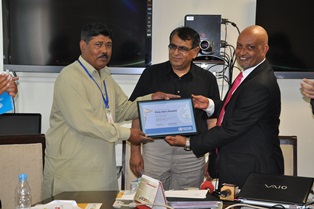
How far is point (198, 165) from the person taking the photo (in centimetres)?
364

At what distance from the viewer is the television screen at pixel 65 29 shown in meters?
4.23

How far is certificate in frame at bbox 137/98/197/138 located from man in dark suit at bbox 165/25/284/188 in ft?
0.89

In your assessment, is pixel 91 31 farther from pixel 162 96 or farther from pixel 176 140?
pixel 176 140

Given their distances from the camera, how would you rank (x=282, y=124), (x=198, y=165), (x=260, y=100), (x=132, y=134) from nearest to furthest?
(x=260, y=100) → (x=132, y=134) → (x=198, y=165) → (x=282, y=124)

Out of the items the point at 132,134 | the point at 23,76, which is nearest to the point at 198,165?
the point at 132,134

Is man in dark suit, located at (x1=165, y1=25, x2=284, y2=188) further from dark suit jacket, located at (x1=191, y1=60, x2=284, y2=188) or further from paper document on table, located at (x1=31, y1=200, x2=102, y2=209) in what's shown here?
paper document on table, located at (x1=31, y1=200, x2=102, y2=209)

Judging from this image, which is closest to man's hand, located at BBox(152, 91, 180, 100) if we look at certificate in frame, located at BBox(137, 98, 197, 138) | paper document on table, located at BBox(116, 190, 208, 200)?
certificate in frame, located at BBox(137, 98, 197, 138)

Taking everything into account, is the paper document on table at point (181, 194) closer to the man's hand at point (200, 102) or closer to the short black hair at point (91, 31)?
the man's hand at point (200, 102)

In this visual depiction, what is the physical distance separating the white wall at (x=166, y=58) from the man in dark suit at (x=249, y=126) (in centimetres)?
123

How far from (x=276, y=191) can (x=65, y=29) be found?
266cm

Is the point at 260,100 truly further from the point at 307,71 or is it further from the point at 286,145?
the point at 307,71

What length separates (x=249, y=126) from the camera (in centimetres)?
302

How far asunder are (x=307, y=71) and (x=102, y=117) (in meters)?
2.12

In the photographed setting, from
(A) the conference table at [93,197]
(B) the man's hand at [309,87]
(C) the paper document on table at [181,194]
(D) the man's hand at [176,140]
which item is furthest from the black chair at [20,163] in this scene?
(B) the man's hand at [309,87]
